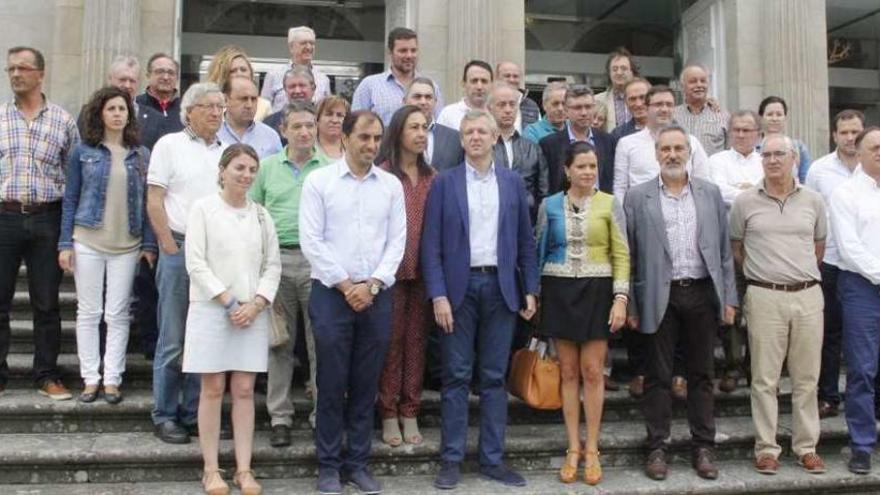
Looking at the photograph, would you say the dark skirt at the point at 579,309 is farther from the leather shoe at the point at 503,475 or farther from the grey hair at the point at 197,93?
the grey hair at the point at 197,93

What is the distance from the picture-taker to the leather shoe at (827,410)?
532 cm

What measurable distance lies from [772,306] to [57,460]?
4372 mm

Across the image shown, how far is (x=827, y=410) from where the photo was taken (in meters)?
5.32

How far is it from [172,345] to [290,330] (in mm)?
693

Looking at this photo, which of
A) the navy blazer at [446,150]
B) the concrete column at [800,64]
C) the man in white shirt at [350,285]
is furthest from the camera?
the concrete column at [800,64]

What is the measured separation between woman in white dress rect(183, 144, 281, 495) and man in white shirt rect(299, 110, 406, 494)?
0.30 m

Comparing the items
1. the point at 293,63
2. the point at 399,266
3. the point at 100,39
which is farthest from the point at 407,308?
the point at 100,39

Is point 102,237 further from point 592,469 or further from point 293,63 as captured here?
point 592,469

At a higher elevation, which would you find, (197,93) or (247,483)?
(197,93)

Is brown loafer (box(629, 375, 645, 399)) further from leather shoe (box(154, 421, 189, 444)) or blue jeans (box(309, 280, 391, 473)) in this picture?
leather shoe (box(154, 421, 189, 444))

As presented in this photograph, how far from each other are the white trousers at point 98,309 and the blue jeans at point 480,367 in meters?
2.08

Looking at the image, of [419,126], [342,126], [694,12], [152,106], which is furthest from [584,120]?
[694,12]

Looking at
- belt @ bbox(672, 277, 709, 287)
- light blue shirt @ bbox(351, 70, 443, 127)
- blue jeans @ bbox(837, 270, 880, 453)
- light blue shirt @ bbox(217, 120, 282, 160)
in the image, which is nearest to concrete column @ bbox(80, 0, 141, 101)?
light blue shirt @ bbox(351, 70, 443, 127)

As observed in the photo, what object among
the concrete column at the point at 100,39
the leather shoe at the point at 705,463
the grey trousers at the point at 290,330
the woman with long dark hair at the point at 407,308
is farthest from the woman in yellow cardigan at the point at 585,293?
the concrete column at the point at 100,39
